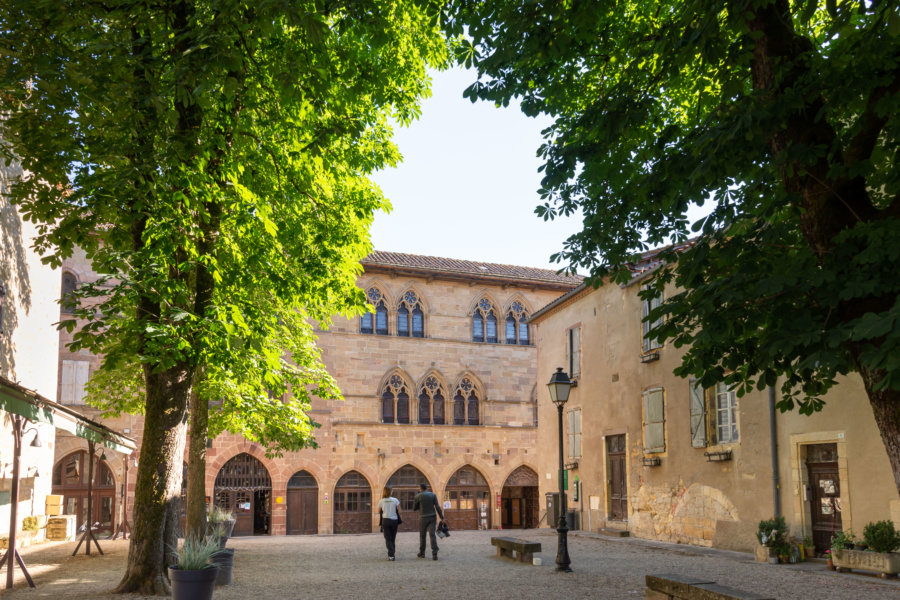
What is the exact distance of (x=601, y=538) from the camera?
20531 mm

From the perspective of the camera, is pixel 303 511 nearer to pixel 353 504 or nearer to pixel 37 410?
pixel 353 504

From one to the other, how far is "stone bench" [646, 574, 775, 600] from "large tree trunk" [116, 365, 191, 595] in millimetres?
5848

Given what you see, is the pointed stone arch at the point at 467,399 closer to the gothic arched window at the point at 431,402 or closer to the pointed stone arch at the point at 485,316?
the gothic arched window at the point at 431,402

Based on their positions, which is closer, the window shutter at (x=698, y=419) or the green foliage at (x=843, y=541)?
the green foliage at (x=843, y=541)

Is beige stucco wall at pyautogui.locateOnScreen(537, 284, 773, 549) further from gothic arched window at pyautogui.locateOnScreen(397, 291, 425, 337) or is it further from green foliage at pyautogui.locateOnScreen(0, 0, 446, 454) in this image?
green foliage at pyautogui.locateOnScreen(0, 0, 446, 454)

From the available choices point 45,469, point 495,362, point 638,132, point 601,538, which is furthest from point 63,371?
point 638,132

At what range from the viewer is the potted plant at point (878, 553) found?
11.5 metres

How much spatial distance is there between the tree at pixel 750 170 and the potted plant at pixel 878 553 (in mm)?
5458

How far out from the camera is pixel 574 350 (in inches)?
980

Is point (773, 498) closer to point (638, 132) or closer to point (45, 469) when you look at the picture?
point (638, 132)

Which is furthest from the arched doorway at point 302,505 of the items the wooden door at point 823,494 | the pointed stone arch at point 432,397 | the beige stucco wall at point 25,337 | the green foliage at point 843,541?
the green foliage at point 843,541

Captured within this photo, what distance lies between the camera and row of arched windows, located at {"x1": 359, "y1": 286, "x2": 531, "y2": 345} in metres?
32.4

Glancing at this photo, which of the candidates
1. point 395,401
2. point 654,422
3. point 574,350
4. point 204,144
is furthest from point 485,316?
point 204,144

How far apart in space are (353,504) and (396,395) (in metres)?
4.45
